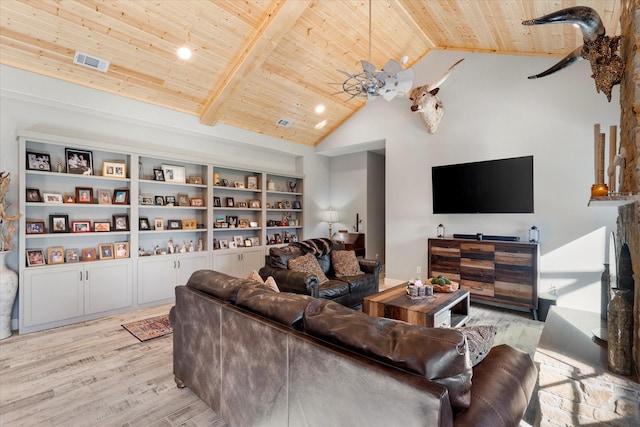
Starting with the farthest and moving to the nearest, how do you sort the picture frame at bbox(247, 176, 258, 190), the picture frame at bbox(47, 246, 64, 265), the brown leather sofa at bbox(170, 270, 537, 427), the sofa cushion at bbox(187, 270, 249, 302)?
the picture frame at bbox(247, 176, 258, 190) → the picture frame at bbox(47, 246, 64, 265) → the sofa cushion at bbox(187, 270, 249, 302) → the brown leather sofa at bbox(170, 270, 537, 427)

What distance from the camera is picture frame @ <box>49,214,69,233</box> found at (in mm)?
3818

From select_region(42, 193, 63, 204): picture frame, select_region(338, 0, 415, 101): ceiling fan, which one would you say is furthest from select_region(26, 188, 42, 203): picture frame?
select_region(338, 0, 415, 101): ceiling fan

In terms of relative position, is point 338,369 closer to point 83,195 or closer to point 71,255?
point 71,255

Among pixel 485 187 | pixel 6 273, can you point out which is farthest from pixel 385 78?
pixel 6 273

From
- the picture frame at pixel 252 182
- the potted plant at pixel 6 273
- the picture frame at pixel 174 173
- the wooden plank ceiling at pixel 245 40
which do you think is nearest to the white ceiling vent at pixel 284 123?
the wooden plank ceiling at pixel 245 40

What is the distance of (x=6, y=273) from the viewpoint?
3312 mm

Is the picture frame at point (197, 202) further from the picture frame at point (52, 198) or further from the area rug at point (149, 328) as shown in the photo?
the area rug at point (149, 328)

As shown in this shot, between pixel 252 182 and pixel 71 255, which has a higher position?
pixel 252 182

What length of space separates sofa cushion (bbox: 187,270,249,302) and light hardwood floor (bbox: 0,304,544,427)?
84 centimetres

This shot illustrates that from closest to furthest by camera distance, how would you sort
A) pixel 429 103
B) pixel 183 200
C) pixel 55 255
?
pixel 55 255, pixel 429 103, pixel 183 200

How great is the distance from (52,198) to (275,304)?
394cm

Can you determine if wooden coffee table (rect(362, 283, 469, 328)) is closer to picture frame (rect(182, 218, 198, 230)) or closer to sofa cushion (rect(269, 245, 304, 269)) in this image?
sofa cushion (rect(269, 245, 304, 269))

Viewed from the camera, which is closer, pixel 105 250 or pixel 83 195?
pixel 83 195

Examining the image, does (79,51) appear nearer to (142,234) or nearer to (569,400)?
(142,234)
